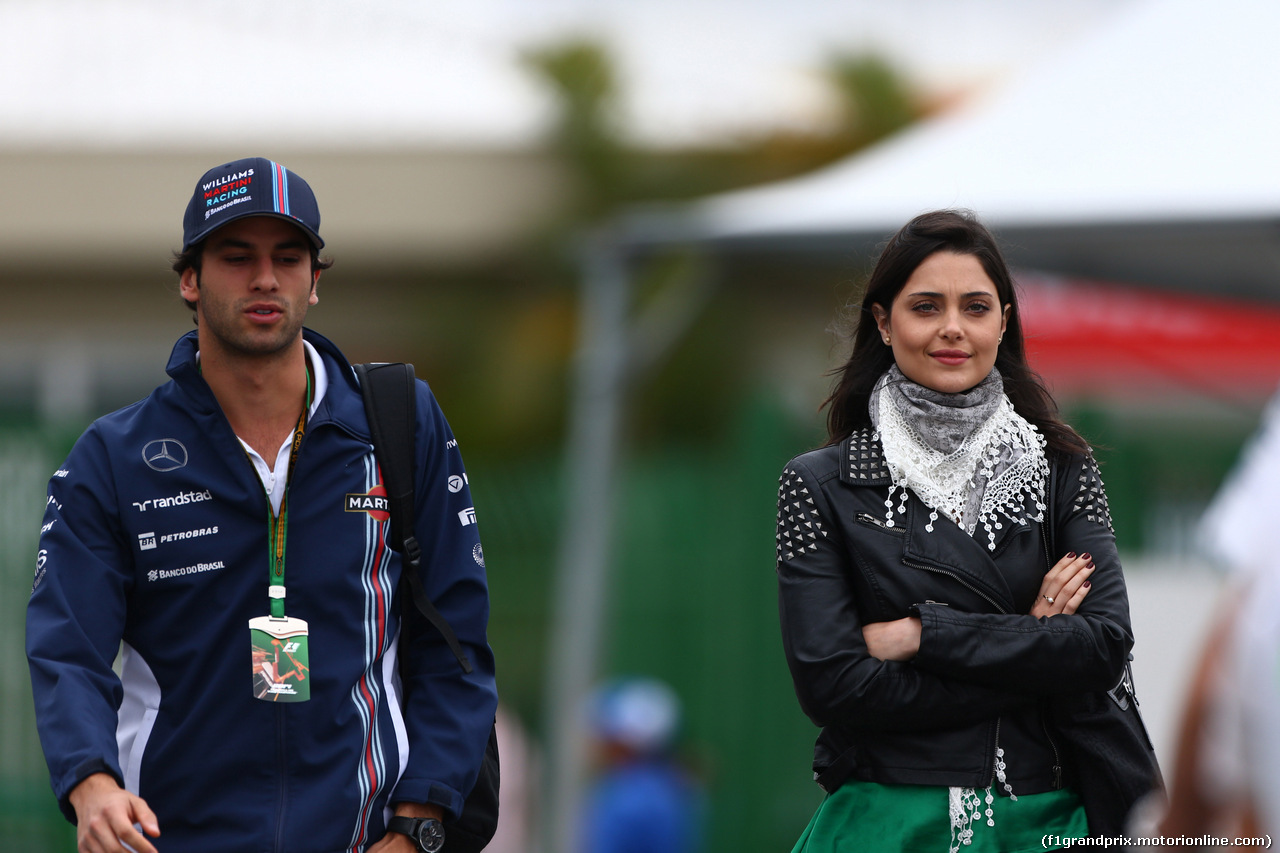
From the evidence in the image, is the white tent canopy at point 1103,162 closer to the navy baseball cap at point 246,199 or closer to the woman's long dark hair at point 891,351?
the woman's long dark hair at point 891,351

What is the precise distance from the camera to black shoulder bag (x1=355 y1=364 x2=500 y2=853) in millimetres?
3182

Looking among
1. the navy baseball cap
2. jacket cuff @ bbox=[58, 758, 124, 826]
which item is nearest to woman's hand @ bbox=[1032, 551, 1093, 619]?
the navy baseball cap

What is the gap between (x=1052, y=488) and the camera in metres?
3.10

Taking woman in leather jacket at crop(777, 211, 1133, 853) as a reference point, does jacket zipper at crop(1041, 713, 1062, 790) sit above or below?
below

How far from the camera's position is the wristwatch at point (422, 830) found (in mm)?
3080

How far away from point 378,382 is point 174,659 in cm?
64

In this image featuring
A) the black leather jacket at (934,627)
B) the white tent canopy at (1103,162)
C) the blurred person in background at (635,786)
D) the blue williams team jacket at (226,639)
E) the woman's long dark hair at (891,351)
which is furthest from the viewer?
the blurred person in background at (635,786)

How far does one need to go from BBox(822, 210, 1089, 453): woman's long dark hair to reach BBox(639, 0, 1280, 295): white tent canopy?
131 inches

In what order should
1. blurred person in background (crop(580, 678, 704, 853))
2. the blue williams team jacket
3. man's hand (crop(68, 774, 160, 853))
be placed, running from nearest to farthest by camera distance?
man's hand (crop(68, 774, 160, 853)), the blue williams team jacket, blurred person in background (crop(580, 678, 704, 853))

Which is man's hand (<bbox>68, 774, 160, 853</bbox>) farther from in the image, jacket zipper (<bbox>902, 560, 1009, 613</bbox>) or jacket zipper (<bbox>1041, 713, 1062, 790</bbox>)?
jacket zipper (<bbox>1041, 713, 1062, 790</bbox>)

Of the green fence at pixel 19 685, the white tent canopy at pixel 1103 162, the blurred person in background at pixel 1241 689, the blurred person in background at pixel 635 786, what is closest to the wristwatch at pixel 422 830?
the blurred person in background at pixel 1241 689

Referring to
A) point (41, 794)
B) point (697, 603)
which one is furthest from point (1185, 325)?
point (41, 794)

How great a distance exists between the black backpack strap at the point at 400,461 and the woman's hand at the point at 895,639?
0.74 m

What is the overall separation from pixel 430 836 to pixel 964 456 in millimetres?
1169
